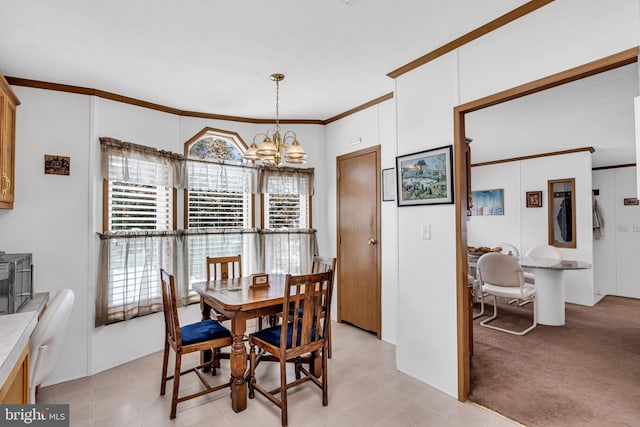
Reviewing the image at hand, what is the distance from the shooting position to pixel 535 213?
225 inches

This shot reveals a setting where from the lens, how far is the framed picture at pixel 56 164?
2828 millimetres

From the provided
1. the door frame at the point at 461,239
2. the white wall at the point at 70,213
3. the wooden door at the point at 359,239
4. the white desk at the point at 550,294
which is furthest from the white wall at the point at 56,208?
the white desk at the point at 550,294

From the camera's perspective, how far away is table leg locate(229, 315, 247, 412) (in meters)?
2.29

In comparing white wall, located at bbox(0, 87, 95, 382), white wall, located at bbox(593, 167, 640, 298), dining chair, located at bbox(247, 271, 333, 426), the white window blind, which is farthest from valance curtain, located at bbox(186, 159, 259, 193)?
white wall, located at bbox(593, 167, 640, 298)

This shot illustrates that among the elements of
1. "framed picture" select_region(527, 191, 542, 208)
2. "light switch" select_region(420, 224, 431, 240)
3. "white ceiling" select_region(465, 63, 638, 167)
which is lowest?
"light switch" select_region(420, 224, 431, 240)

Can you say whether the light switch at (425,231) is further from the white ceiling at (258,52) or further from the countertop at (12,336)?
the countertop at (12,336)

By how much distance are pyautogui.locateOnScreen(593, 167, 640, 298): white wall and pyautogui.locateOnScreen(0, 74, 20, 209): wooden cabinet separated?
8562mm

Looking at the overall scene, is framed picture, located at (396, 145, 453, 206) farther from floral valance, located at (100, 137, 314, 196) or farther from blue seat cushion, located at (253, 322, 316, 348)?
floral valance, located at (100, 137, 314, 196)

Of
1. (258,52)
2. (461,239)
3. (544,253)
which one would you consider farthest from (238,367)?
(544,253)

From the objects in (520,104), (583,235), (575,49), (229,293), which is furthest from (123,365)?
(583,235)

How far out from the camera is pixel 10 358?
131cm

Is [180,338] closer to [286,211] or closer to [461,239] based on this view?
[461,239]

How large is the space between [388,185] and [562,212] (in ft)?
12.6

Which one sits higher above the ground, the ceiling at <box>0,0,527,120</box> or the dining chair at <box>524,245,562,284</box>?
the ceiling at <box>0,0,527,120</box>
